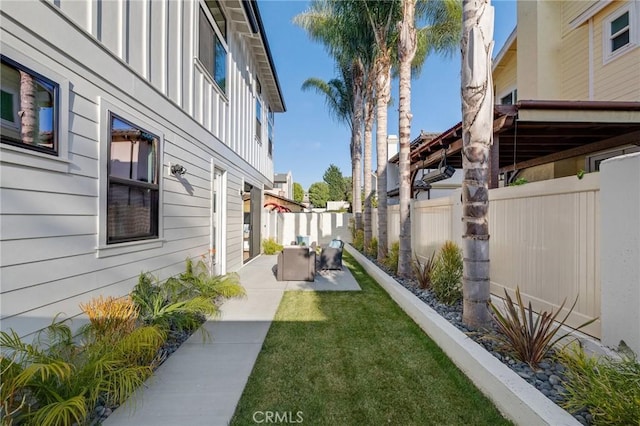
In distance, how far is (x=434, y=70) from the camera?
12031mm

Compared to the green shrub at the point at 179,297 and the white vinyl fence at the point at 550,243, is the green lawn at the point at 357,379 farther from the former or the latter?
→ the white vinyl fence at the point at 550,243

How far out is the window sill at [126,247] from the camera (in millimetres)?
3203

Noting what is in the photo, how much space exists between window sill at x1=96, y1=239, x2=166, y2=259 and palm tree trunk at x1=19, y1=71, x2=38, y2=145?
1223mm

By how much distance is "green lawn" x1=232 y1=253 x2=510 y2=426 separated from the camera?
8.10 feet

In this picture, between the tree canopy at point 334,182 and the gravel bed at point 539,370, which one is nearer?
the gravel bed at point 539,370

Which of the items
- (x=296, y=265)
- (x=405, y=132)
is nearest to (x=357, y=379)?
(x=296, y=265)

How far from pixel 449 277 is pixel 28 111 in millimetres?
5319

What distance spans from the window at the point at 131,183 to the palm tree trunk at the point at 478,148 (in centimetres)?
411

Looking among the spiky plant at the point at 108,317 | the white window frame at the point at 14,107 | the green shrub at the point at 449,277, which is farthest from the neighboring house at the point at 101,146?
the green shrub at the point at 449,277

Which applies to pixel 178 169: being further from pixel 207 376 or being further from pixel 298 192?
pixel 298 192

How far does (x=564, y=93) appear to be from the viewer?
30.5 feet

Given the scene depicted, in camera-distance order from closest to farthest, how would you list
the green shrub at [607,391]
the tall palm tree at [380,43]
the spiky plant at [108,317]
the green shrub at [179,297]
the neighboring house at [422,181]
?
the green shrub at [607,391]
the spiky plant at [108,317]
the green shrub at [179,297]
the tall palm tree at [380,43]
the neighboring house at [422,181]

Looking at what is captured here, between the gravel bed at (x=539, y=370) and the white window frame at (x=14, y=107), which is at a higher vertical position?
the white window frame at (x=14, y=107)

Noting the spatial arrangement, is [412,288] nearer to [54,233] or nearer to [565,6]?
[54,233]
